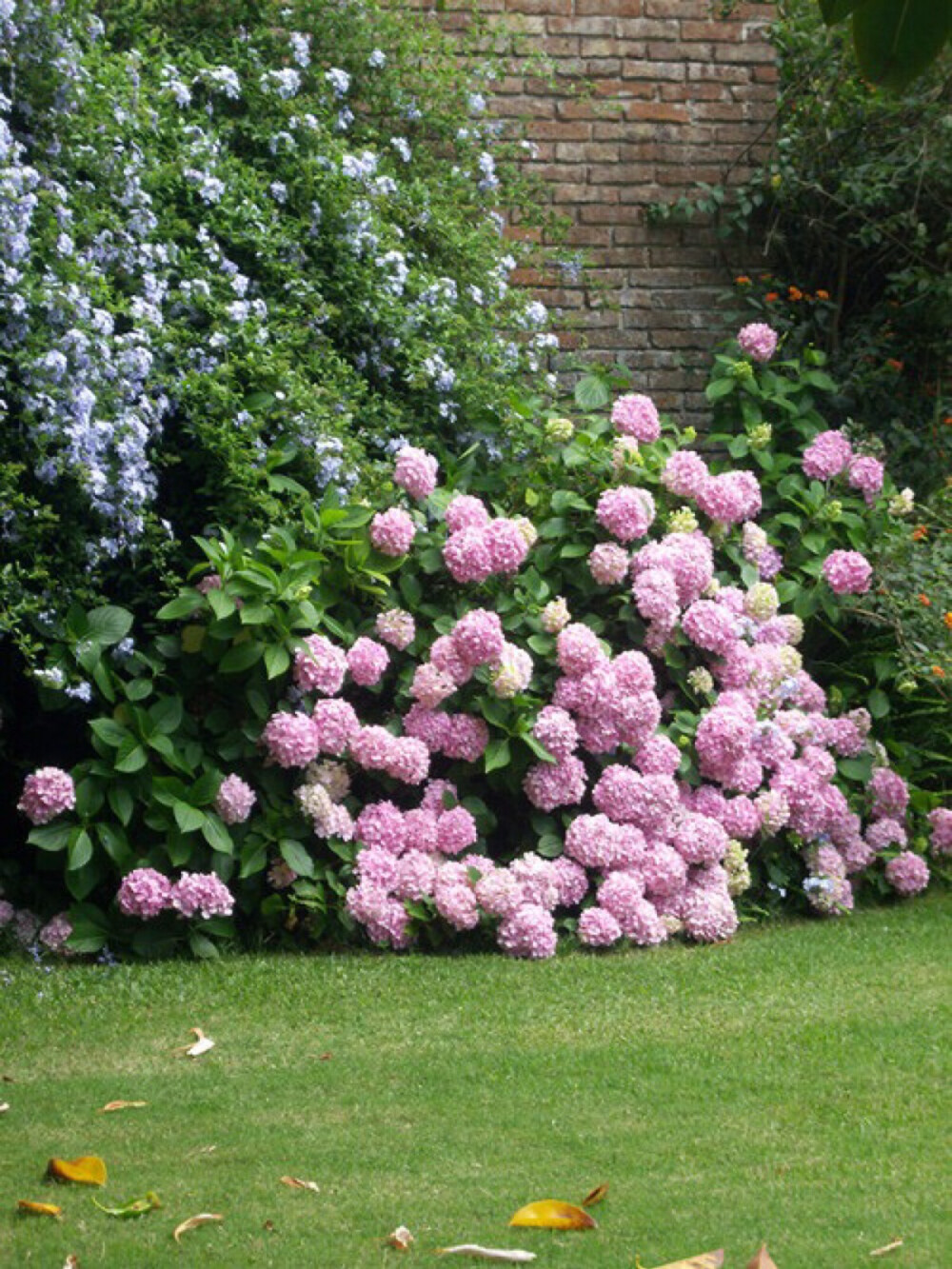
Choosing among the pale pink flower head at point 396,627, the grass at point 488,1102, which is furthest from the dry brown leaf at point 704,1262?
the pale pink flower head at point 396,627

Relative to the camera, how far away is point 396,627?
16.4 ft

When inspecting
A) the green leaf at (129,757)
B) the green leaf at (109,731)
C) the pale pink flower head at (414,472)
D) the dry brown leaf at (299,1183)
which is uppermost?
the pale pink flower head at (414,472)

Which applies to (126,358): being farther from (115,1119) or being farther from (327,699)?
(115,1119)

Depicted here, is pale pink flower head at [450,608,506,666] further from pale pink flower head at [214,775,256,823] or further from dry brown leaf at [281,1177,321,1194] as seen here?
dry brown leaf at [281,1177,321,1194]

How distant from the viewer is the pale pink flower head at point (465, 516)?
5199 mm

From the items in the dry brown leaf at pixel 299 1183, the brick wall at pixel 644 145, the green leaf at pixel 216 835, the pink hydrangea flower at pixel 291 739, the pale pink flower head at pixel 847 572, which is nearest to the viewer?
the dry brown leaf at pixel 299 1183

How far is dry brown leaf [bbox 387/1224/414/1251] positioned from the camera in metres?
2.58

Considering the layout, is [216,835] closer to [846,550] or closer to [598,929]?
[598,929]

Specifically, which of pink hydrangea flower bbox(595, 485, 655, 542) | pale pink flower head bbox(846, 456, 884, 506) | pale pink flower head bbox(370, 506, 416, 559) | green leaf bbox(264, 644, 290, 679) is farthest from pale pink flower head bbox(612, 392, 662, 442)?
green leaf bbox(264, 644, 290, 679)

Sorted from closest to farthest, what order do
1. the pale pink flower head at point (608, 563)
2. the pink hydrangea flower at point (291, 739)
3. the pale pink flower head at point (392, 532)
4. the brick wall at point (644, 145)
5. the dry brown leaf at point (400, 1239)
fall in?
the dry brown leaf at point (400, 1239), the pink hydrangea flower at point (291, 739), the pale pink flower head at point (392, 532), the pale pink flower head at point (608, 563), the brick wall at point (644, 145)

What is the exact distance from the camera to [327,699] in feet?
15.8

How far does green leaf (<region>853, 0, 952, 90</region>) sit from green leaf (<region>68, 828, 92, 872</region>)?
3.47m

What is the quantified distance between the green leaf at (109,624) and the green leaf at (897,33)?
3381 millimetres

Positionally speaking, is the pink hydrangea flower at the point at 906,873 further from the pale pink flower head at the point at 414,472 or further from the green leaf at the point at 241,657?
the green leaf at the point at 241,657
